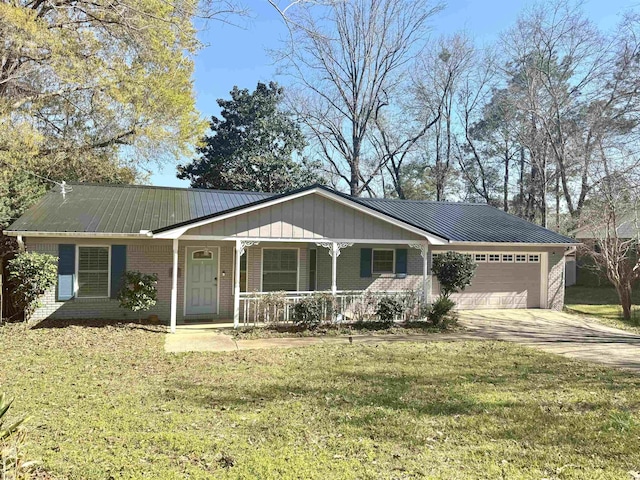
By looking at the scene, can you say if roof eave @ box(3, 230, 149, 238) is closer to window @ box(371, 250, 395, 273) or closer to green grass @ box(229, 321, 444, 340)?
green grass @ box(229, 321, 444, 340)

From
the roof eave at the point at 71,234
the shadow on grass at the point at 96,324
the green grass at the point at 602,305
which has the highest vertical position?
the roof eave at the point at 71,234

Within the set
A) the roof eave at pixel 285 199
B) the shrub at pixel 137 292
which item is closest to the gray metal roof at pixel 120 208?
the shrub at pixel 137 292

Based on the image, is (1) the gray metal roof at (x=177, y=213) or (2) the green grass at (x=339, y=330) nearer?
(2) the green grass at (x=339, y=330)

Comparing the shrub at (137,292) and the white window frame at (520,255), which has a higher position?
the white window frame at (520,255)

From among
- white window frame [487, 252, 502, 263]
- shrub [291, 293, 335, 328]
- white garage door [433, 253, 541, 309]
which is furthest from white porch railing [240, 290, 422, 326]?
white window frame [487, 252, 502, 263]

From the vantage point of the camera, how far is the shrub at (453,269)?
13242 mm

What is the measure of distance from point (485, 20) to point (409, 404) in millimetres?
13773

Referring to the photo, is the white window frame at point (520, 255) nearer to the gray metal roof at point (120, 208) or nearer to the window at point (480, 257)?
the window at point (480, 257)

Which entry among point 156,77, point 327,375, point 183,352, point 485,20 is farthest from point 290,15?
point 156,77

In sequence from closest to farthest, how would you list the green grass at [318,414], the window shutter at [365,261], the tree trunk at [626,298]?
the green grass at [318,414] → the window shutter at [365,261] → the tree trunk at [626,298]

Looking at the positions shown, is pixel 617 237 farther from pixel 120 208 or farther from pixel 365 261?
pixel 120 208

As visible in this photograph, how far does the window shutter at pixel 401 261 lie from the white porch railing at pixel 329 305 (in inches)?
71.2

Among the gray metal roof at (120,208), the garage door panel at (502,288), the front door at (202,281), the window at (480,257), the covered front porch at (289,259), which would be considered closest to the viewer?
the covered front porch at (289,259)

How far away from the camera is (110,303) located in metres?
11.6
